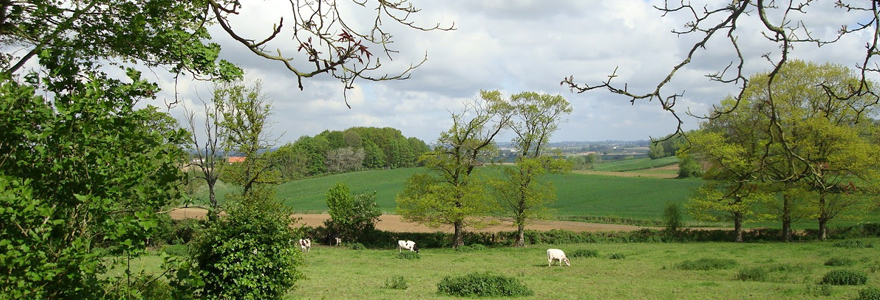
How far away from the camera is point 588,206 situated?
57.2m

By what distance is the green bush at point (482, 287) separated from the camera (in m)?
14.2

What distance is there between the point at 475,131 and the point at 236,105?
1309cm

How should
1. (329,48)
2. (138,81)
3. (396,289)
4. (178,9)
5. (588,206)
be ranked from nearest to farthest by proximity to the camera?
1. (329,48)
2. (138,81)
3. (178,9)
4. (396,289)
5. (588,206)

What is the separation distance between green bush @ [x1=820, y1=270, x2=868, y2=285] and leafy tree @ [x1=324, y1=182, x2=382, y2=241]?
25.3 m

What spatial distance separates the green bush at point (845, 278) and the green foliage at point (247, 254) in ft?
49.8

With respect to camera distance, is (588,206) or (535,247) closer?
(535,247)

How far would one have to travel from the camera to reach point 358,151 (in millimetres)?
98188

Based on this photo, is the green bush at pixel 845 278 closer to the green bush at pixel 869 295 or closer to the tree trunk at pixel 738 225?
the green bush at pixel 869 295

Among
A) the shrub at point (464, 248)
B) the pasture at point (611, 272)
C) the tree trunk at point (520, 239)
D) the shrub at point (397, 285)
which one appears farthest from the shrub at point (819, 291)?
the tree trunk at point (520, 239)

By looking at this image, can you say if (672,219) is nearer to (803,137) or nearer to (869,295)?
(803,137)

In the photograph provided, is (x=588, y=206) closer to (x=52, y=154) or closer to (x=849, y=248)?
(x=849, y=248)

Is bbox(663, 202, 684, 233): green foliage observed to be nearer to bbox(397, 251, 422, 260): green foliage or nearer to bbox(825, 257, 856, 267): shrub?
bbox(825, 257, 856, 267): shrub

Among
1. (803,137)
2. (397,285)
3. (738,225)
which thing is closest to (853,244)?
(803,137)

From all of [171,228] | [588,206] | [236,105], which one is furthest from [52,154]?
[588,206]
